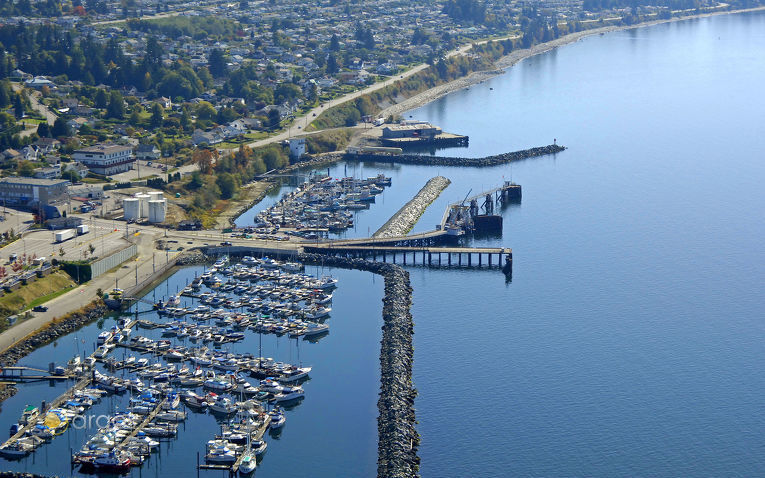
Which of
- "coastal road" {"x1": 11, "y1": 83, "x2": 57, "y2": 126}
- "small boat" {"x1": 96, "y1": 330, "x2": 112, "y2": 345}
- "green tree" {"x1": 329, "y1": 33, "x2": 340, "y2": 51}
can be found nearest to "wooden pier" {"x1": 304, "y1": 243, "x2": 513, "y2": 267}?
"small boat" {"x1": 96, "y1": 330, "x2": 112, "y2": 345}

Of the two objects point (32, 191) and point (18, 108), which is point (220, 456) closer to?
point (32, 191)

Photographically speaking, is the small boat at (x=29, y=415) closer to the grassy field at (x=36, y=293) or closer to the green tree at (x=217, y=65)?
the grassy field at (x=36, y=293)

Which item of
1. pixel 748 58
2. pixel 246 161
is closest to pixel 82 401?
pixel 246 161

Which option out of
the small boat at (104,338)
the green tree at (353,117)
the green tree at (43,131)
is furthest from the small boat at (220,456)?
the green tree at (353,117)

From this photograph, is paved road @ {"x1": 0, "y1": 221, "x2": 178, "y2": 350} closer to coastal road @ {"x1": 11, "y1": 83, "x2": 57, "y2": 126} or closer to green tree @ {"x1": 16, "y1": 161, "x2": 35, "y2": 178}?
green tree @ {"x1": 16, "y1": 161, "x2": 35, "y2": 178}

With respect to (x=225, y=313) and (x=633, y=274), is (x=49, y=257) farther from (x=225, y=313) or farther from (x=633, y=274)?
(x=633, y=274)

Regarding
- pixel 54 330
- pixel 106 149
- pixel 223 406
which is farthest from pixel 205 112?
pixel 223 406
